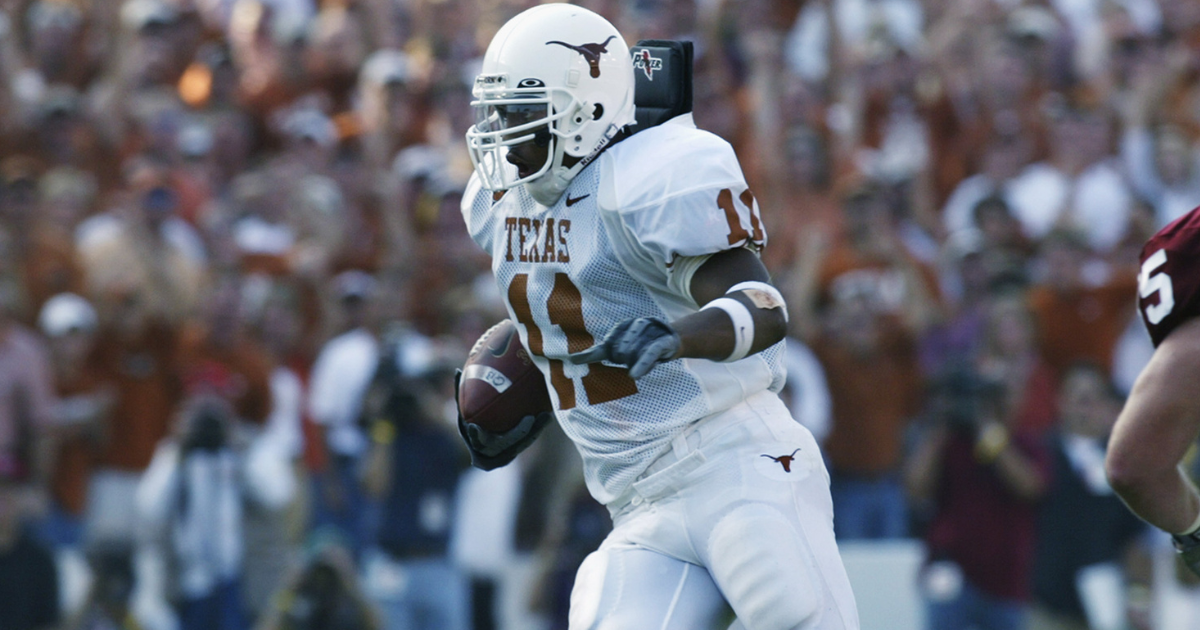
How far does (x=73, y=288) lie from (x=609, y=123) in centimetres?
455

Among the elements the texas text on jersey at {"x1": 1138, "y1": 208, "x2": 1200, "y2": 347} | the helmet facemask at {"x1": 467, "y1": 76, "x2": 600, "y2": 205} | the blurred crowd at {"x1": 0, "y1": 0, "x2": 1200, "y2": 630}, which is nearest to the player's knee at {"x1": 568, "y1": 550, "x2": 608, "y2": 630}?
the helmet facemask at {"x1": 467, "y1": 76, "x2": 600, "y2": 205}

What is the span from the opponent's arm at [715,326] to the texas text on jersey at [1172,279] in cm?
74

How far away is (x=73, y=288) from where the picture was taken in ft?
24.3

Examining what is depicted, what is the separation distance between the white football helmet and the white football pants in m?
0.65

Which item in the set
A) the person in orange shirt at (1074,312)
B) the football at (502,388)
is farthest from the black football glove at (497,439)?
the person in orange shirt at (1074,312)

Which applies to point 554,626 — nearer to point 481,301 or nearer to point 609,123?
point 481,301

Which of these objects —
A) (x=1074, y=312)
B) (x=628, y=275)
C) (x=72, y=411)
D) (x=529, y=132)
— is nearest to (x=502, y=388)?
(x=628, y=275)

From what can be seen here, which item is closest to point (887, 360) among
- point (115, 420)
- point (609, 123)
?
point (115, 420)

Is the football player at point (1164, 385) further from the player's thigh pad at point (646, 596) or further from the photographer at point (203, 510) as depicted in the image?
the photographer at point (203, 510)

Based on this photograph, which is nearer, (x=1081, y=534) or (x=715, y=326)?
(x=715, y=326)

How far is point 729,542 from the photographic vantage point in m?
3.34

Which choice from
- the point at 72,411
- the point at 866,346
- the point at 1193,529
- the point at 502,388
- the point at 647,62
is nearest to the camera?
the point at 1193,529

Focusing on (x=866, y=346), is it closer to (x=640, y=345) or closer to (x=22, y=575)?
(x=22, y=575)

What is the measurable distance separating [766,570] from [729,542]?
101mm
